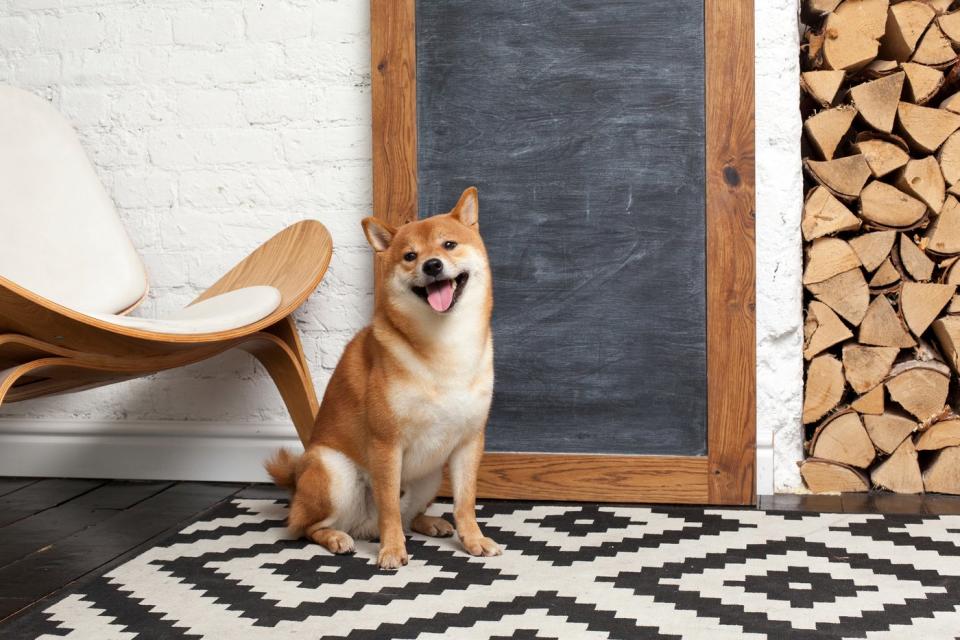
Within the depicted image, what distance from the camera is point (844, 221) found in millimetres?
2539

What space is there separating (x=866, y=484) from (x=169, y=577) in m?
1.71

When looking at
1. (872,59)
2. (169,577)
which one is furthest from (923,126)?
(169,577)

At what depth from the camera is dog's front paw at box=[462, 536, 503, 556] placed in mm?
2141

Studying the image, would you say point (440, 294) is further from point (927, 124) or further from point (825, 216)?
point (927, 124)

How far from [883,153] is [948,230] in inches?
9.8

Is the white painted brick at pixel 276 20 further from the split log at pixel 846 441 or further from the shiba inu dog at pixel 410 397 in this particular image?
the split log at pixel 846 441

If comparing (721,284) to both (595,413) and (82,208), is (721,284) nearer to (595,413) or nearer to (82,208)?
(595,413)

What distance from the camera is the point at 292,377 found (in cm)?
256

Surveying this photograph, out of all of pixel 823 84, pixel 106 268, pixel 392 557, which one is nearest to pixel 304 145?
pixel 106 268

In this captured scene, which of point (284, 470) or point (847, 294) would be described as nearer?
point (284, 470)

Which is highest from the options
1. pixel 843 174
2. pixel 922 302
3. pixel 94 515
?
pixel 843 174

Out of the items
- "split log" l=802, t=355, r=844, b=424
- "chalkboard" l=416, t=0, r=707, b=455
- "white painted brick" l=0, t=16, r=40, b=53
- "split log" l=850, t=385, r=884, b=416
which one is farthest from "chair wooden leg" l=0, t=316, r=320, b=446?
"split log" l=850, t=385, r=884, b=416

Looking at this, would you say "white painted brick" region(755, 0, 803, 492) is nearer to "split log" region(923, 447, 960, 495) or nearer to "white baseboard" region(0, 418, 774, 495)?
"split log" region(923, 447, 960, 495)

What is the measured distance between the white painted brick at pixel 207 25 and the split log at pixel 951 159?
6.10ft
